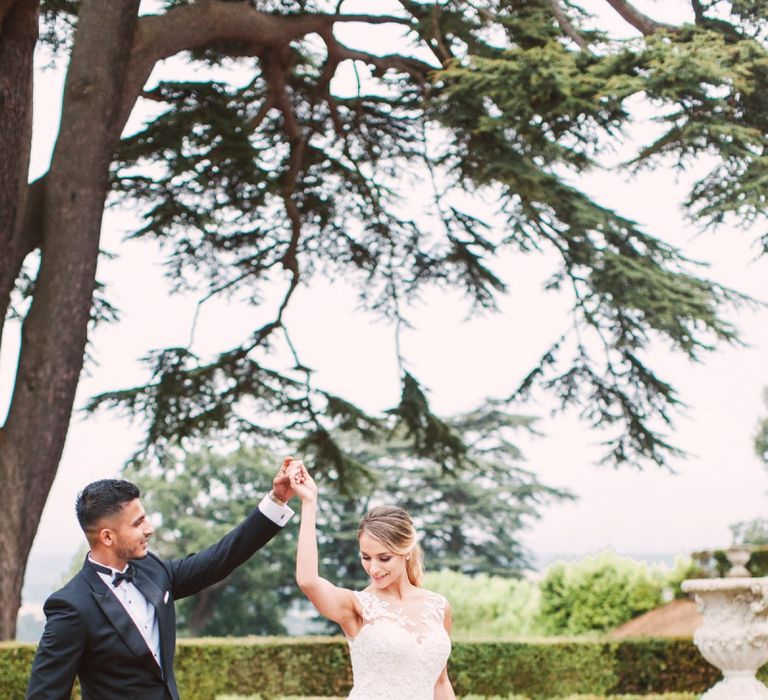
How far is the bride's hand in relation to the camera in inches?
122

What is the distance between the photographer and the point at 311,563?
320cm

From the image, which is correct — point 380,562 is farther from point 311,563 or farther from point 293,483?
point 293,483

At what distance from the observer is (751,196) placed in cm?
837

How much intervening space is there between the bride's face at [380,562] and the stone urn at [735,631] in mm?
4905

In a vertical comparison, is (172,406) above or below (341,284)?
below

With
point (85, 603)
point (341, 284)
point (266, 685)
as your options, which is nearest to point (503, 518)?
point (341, 284)

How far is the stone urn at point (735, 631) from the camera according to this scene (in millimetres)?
Result: 7895

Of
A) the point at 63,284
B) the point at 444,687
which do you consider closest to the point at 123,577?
the point at 444,687

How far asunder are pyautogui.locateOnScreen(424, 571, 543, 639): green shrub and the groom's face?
670 inches

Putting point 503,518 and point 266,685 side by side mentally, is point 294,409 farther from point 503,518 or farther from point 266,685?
point 503,518

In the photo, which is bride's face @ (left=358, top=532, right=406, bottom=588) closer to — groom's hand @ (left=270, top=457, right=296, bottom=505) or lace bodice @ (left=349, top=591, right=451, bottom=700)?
lace bodice @ (left=349, top=591, right=451, bottom=700)

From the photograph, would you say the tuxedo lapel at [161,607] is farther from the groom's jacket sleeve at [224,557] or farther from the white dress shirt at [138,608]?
the groom's jacket sleeve at [224,557]

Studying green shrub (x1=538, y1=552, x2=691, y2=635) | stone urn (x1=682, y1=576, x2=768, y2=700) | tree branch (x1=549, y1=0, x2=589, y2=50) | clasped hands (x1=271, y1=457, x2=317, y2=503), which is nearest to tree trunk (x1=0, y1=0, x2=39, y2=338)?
tree branch (x1=549, y1=0, x2=589, y2=50)

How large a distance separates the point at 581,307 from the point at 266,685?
4.85m
